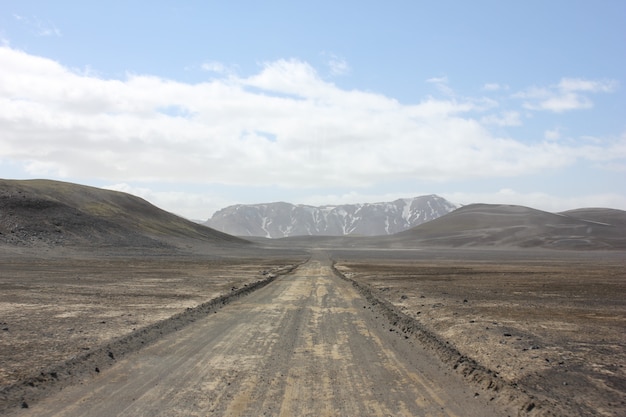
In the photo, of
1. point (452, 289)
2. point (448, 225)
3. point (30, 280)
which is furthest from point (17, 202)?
point (448, 225)

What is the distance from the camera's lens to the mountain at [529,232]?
130 metres

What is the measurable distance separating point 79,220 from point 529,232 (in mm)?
127171

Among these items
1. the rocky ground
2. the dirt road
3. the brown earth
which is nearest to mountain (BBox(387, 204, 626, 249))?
the rocky ground

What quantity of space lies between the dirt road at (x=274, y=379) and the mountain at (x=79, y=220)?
6231cm

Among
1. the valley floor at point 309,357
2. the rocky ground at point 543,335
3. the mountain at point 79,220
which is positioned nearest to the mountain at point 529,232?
the mountain at point 79,220

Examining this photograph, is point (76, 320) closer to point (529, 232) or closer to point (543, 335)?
point (543, 335)

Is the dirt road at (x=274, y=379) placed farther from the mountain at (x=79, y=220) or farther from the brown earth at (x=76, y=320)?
the mountain at (x=79, y=220)

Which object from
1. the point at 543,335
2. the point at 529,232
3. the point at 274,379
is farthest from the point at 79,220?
the point at 529,232

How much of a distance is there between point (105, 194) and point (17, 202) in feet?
134

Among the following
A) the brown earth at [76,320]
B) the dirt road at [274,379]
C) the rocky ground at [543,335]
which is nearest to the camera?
the dirt road at [274,379]

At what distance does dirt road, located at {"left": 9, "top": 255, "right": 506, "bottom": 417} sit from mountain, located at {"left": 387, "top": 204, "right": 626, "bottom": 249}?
127m

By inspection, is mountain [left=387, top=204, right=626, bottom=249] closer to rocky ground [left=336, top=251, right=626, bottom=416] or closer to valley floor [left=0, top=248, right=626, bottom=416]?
rocky ground [left=336, top=251, right=626, bottom=416]

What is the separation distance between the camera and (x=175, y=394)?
7102 millimetres

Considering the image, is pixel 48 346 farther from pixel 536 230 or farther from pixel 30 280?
pixel 536 230
